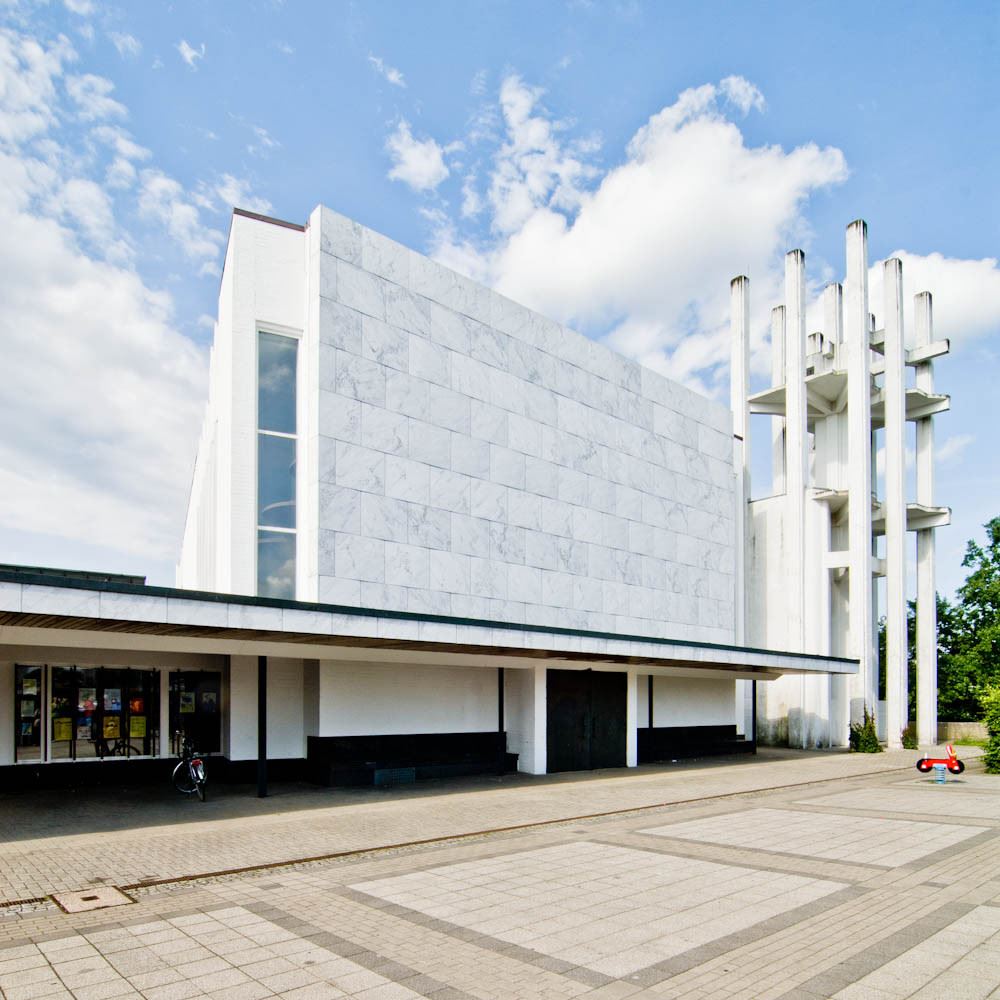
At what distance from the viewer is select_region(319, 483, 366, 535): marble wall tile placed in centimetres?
1808

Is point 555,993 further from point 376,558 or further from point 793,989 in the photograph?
point 376,558

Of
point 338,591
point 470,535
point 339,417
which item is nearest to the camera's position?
point 338,591

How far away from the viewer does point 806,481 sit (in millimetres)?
35312

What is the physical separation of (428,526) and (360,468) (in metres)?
2.38

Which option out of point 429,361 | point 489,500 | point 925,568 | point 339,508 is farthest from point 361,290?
point 925,568

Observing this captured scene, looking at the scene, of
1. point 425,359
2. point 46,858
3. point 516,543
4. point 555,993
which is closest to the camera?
point 555,993

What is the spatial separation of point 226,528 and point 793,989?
1444 centimetres

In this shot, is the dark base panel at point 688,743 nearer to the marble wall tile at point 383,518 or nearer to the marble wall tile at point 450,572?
the marble wall tile at point 450,572

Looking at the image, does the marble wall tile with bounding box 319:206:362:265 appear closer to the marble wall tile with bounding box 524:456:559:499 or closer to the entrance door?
the marble wall tile with bounding box 524:456:559:499

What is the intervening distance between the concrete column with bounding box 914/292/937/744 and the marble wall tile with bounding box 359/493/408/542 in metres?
25.6

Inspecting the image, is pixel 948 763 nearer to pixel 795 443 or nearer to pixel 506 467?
pixel 506 467

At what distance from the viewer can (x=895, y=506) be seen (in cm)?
3412

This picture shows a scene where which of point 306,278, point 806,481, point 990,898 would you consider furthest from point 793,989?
point 806,481

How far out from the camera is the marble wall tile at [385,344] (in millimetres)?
19531
